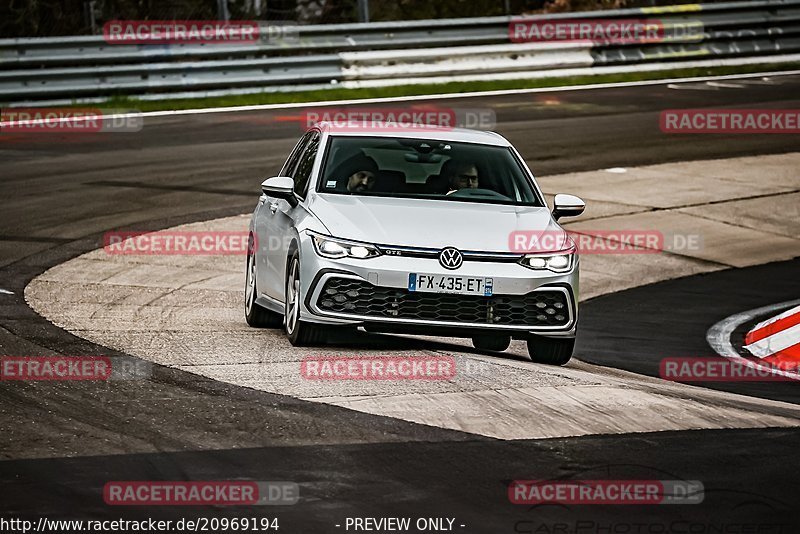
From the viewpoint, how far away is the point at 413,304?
31.8 feet

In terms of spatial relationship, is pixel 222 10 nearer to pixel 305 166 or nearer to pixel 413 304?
pixel 305 166

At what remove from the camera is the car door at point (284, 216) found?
10469mm

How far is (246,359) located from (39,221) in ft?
23.5

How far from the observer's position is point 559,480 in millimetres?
6781

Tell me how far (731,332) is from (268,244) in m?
4.23

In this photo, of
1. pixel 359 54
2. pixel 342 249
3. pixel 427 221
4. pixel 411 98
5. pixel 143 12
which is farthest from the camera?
pixel 143 12

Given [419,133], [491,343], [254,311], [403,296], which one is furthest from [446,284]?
[254,311]

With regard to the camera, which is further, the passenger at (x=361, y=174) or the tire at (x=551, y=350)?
the passenger at (x=361, y=174)

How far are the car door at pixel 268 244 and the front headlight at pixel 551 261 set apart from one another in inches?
67.9

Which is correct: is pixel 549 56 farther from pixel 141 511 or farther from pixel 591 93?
pixel 141 511

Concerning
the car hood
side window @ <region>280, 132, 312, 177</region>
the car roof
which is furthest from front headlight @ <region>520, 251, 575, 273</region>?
side window @ <region>280, 132, 312, 177</region>

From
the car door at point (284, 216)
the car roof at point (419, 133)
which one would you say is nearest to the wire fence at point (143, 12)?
the car door at point (284, 216)

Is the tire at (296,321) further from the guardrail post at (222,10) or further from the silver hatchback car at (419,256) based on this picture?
the guardrail post at (222,10)

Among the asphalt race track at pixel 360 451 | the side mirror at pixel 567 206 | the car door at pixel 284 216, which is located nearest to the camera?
the asphalt race track at pixel 360 451
